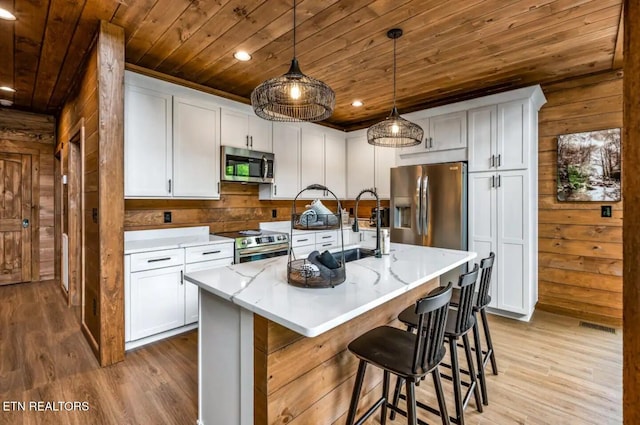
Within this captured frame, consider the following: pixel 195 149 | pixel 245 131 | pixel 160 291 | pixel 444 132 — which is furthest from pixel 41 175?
pixel 444 132

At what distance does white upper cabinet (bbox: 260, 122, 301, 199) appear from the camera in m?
4.08

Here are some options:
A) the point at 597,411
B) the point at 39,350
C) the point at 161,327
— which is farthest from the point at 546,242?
the point at 39,350

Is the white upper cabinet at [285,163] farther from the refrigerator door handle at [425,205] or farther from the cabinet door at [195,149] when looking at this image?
the refrigerator door handle at [425,205]

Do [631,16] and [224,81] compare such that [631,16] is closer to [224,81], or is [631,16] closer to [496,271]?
[496,271]

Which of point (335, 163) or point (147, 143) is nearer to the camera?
point (147, 143)

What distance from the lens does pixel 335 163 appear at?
16.1 ft

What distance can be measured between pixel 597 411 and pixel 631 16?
2297 mm

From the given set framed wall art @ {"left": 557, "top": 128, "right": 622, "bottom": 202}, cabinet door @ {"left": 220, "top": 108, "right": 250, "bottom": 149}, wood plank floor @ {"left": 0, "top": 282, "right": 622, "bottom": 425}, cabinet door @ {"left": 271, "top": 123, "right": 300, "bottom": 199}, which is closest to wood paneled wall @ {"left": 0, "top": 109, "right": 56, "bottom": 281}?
wood plank floor @ {"left": 0, "top": 282, "right": 622, "bottom": 425}

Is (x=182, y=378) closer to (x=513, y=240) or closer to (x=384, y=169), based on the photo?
(x=513, y=240)

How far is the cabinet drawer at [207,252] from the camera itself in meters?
3.00

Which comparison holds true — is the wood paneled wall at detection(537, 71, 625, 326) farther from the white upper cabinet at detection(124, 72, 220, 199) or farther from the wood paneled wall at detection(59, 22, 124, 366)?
the wood paneled wall at detection(59, 22, 124, 366)

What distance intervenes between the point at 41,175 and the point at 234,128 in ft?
11.4

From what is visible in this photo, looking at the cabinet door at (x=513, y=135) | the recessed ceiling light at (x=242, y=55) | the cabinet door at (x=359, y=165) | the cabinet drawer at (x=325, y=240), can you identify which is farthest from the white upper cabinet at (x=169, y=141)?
the cabinet door at (x=513, y=135)

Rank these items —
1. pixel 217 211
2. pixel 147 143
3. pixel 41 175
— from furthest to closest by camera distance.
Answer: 1. pixel 41 175
2. pixel 217 211
3. pixel 147 143
